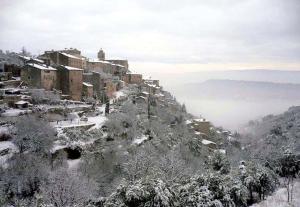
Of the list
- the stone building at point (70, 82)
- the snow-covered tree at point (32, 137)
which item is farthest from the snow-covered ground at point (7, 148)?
the stone building at point (70, 82)

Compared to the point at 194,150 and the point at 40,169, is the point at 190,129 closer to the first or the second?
the point at 194,150

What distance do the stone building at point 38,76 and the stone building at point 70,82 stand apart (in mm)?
1741

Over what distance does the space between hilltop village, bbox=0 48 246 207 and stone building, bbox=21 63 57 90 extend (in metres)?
0.16

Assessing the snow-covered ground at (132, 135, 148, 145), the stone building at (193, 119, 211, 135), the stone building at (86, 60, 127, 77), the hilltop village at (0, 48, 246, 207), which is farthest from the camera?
the stone building at (193, 119, 211, 135)

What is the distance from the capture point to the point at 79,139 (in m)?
44.6

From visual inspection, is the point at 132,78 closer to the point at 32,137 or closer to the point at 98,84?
the point at 98,84

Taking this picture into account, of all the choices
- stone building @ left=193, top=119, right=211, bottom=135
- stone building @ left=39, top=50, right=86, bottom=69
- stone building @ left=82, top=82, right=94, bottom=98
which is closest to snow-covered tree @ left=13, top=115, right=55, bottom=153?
stone building @ left=82, top=82, right=94, bottom=98

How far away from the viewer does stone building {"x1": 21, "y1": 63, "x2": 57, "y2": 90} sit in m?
57.8

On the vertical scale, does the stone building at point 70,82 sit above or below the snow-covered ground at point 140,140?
above

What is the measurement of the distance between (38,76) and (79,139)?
1841 centimetres

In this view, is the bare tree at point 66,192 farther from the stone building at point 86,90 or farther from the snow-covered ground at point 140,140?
the stone building at point 86,90

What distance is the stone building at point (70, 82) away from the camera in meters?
61.0

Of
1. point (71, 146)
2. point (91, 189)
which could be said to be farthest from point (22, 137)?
point (91, 189)

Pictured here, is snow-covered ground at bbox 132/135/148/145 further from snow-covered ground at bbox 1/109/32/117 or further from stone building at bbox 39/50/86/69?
stone building at bbox 39/50/86/69
